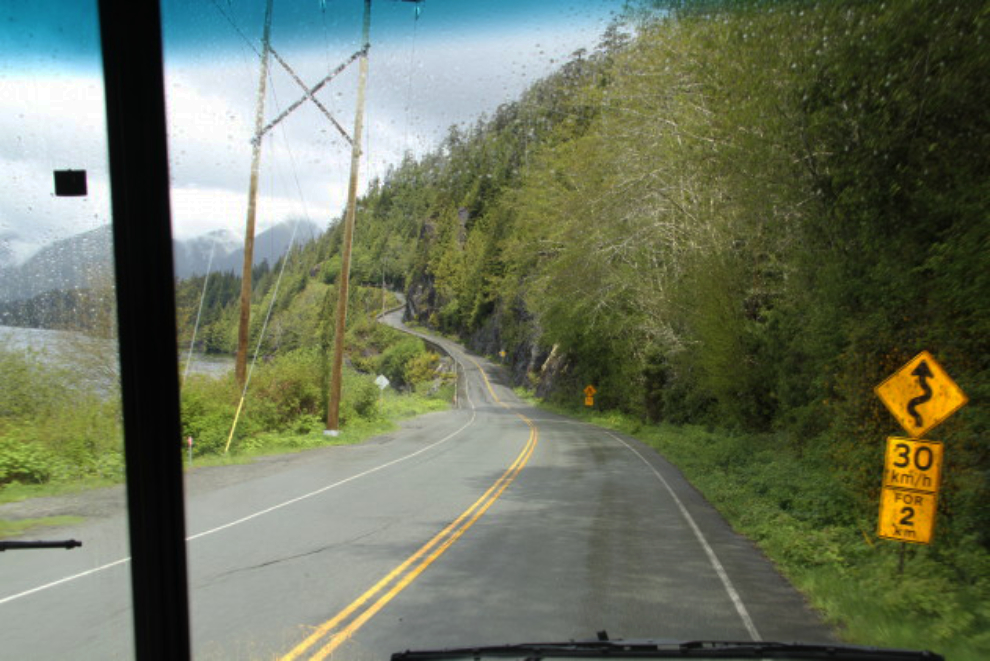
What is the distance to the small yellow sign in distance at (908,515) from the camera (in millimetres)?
5992

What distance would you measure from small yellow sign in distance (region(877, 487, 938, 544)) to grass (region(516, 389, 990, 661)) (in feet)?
1.37

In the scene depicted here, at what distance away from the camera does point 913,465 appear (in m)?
6.12

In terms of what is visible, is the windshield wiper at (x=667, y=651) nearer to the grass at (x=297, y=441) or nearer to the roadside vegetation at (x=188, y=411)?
the roadside vegetation at (x=188, y=411)

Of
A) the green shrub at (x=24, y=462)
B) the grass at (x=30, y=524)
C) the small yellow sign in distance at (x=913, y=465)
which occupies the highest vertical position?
the green shrub at (x=24, y=462)

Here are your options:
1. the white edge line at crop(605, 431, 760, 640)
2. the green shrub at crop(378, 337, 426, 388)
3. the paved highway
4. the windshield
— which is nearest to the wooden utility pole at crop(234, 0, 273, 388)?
the windshield

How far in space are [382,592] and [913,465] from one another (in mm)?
4833

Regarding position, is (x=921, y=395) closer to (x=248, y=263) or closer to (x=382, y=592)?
(x=382, y=592)

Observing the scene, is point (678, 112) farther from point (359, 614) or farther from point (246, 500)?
point (359, 614)

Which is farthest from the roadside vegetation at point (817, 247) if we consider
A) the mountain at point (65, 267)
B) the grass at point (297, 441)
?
the grass at point (297, 441)

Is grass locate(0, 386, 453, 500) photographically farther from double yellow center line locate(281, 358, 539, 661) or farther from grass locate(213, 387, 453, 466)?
double yellow center line locate(281, 358, 539, 661)

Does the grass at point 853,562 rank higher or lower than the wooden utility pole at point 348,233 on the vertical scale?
lower

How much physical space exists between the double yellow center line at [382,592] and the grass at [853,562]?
3768mm

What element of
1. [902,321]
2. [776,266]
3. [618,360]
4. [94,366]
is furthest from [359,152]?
[618,360]

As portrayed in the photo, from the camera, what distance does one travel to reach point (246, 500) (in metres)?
12.1
